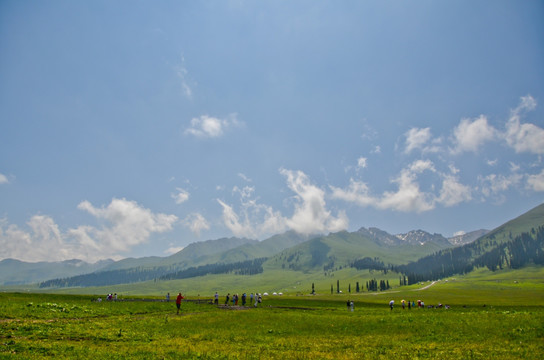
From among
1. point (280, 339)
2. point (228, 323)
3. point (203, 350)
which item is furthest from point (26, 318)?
point (280, 339)

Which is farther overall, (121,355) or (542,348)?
(542,348)

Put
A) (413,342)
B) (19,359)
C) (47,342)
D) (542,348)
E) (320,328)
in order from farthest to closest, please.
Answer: (320,328) → (413,342) → (47,342) → (542,348) → (19,359)

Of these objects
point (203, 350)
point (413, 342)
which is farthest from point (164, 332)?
point (413, 342)

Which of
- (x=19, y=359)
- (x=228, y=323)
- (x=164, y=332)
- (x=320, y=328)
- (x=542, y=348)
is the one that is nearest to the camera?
(x=19, y=359)

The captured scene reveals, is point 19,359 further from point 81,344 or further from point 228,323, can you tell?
point 228,323

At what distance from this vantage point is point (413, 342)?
25125 mm

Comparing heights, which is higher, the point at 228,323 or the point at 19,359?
the point at 19,359

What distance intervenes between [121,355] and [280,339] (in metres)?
12.8

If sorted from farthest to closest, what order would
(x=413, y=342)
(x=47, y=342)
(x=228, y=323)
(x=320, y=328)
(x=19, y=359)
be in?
1. (x=228, y=323)
2. (x=320, y=328)
3. (x=413, y=342)
4. (x=47, y=342)
5. (x=19, y=359)

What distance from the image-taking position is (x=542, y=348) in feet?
68.2

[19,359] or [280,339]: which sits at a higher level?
[19,359]

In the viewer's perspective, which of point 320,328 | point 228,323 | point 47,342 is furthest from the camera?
point 228,323

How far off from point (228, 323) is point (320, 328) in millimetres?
11103

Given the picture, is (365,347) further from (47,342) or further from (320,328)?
(47,342)
